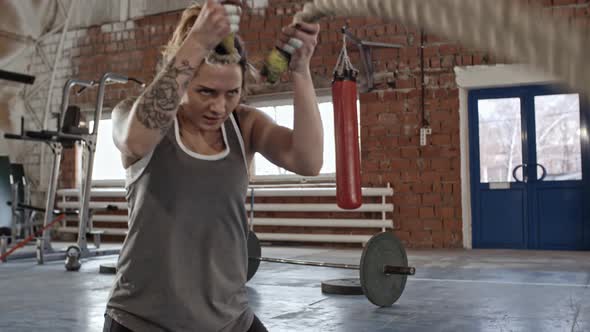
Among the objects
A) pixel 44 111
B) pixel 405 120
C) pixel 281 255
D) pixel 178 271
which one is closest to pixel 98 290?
pixel 281 255

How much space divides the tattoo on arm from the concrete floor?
2.12 metres

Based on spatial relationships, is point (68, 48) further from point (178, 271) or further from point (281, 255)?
point (178, 271)

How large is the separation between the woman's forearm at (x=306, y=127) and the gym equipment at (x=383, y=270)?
2105 mm

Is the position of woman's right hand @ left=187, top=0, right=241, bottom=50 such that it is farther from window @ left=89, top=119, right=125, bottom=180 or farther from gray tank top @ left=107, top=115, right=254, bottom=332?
window @ left=89, top=119, right=125, bottom=180

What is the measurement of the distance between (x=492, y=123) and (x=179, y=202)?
6.12m

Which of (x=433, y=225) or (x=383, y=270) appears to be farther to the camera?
(x=433, y=225)

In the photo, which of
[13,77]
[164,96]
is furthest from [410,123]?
[164,96]

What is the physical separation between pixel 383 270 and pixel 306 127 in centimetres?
234

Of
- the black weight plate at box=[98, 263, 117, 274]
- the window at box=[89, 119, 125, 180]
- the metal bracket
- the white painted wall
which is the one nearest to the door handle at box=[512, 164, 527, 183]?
the white painted wall

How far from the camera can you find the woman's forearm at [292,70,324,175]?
136 centimetres

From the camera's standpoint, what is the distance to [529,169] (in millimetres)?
6672

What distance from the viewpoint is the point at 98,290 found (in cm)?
434

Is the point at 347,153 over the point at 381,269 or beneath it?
over

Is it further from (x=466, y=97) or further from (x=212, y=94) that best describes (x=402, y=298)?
(x=466, y=97)
